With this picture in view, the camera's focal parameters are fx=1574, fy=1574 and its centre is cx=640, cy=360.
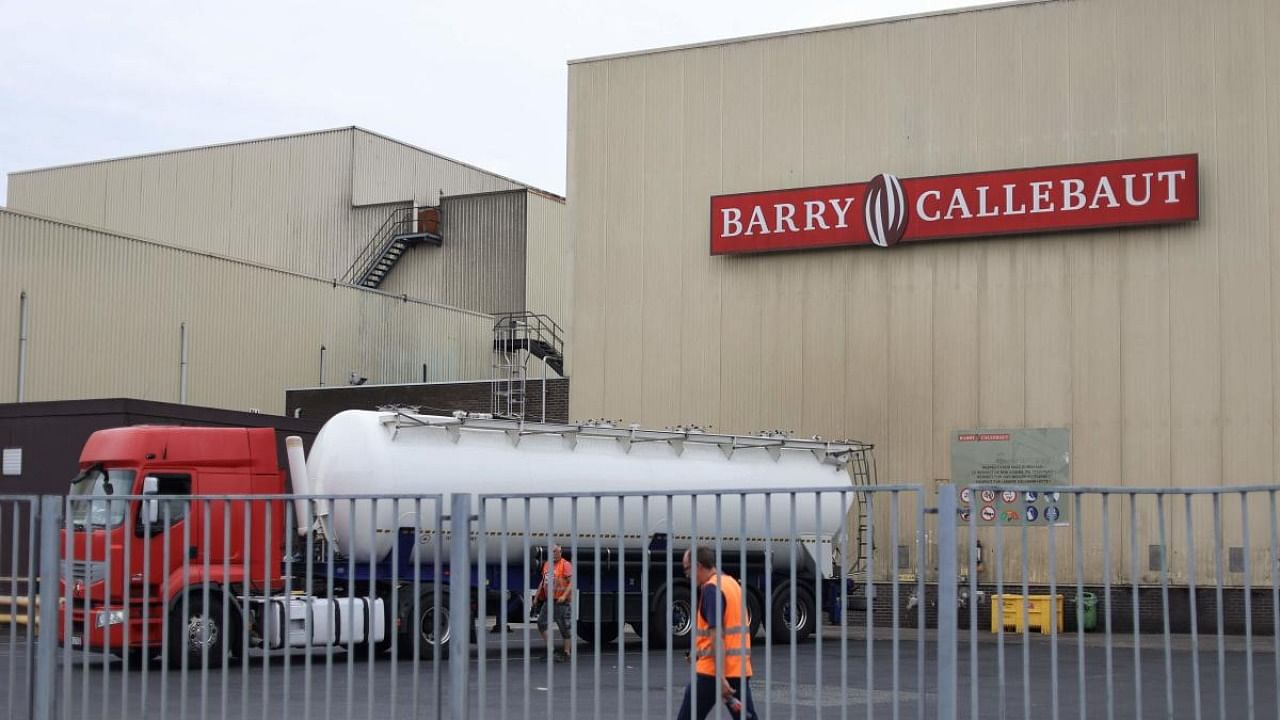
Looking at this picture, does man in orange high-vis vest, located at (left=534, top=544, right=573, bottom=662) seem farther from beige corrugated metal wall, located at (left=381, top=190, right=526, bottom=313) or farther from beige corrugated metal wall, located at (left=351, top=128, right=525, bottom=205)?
beige corrugated metal wall, located at (left=351, top=128, right=525, bottom=205)

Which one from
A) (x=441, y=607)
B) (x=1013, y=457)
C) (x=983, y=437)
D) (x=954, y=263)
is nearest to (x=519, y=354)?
(x=954, y=263)

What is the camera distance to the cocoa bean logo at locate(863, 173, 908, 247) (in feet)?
107

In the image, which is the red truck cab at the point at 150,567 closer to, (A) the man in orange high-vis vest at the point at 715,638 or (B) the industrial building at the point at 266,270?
(A) the man in orange high-vis vest at the point at 715,638

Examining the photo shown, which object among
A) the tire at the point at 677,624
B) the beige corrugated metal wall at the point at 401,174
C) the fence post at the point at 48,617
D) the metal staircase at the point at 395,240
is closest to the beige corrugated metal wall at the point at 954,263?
the tire at the point at 677,624

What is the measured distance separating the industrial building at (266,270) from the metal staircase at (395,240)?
0.07m

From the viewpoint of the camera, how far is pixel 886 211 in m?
32.6

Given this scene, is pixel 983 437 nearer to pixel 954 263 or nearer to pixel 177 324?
pixel 954 263

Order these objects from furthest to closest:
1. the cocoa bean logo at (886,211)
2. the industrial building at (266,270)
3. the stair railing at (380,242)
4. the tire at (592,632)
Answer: the stair railing at (380,242) < the industrial building at (266,270) < the cocoa bean logo at (886,211) < the tire at (592,632)

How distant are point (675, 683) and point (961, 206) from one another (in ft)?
55.7

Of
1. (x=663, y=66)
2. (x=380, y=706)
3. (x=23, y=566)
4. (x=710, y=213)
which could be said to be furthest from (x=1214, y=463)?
(x=23, y=566)

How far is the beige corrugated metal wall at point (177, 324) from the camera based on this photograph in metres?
39.3

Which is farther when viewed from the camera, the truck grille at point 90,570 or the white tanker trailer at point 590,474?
the white tanker trailer at point 590,474

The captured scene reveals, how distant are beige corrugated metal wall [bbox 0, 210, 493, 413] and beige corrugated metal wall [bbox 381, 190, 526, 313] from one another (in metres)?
2.96

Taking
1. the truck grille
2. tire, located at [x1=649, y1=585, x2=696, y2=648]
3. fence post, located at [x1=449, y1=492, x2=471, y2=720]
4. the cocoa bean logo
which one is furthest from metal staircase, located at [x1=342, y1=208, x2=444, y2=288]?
fence post, located at [x1=449, y1=492, x2=471, y2=720]
